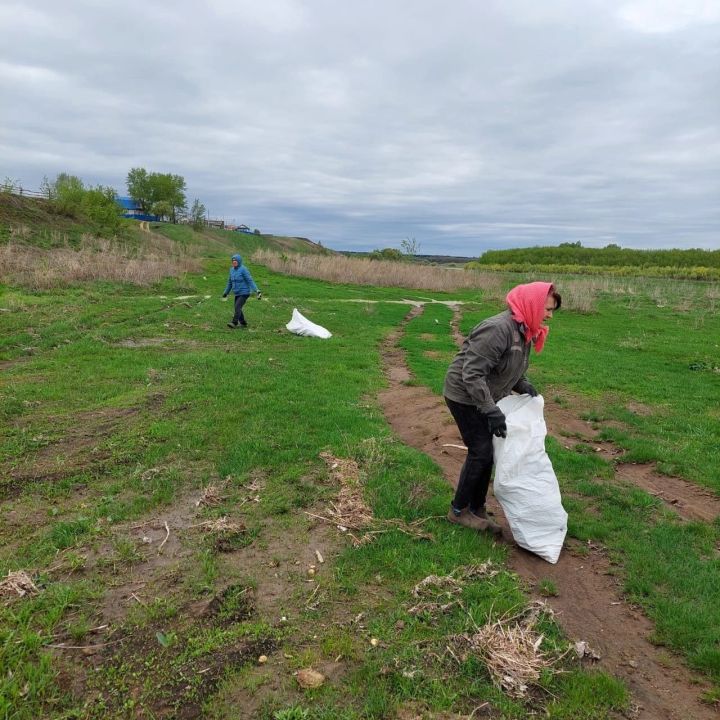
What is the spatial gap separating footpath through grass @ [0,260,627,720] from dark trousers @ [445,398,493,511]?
0.30 meters

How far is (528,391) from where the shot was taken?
163 inches

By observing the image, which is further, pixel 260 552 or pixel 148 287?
pixel 148 287

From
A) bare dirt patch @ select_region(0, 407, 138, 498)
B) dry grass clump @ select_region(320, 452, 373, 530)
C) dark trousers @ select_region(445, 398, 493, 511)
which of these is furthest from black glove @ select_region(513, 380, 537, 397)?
bare dirt patch @ select_region(0, 407, 138, 498)

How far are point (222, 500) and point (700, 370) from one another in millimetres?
11214

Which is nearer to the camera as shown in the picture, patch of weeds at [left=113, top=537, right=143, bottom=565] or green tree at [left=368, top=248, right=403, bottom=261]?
patch of weeds at [left=113, top=537, right=143, bottom=565]

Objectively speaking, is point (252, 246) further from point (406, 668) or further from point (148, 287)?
point (406, 668)

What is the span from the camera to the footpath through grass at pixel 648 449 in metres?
3.44

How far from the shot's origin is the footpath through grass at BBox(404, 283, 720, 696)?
3.44 meters

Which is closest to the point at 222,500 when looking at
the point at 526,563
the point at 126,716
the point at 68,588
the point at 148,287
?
the point at 68,588

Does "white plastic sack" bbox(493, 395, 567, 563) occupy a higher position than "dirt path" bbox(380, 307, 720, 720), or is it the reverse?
"white plastic sack" bbox(493, 395, 567, 563)

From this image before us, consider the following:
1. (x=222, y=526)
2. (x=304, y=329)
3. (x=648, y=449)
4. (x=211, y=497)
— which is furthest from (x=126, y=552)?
(x=304, y=329)

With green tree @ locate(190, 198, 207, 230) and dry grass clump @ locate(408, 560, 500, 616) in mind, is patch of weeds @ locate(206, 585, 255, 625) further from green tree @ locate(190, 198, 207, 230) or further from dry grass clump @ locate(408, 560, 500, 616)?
green tree @ locate(190, 198, 207, 230)

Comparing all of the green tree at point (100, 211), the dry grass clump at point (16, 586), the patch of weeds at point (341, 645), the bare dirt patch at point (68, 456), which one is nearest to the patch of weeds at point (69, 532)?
the dry grass clump at point (16, 586)

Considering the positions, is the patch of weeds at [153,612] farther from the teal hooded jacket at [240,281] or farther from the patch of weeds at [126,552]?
the teal hooded jacket at [240,281]
